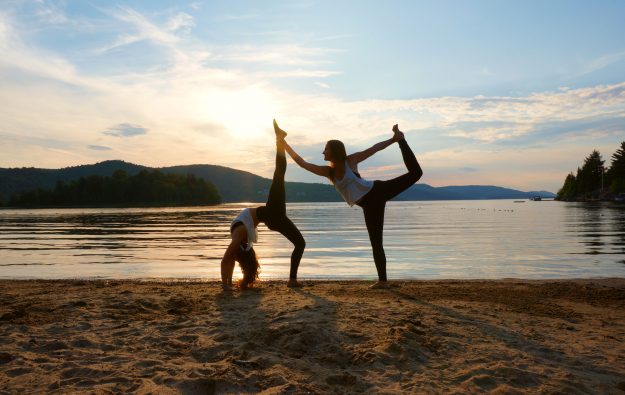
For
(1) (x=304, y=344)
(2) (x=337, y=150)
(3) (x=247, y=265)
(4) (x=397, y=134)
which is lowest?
(1) (x=304, y=344)

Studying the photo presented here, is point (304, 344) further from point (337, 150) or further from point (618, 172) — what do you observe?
point (618, 172)

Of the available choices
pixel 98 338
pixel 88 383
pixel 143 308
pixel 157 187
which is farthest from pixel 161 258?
pixel 157 187

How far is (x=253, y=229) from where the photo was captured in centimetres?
802

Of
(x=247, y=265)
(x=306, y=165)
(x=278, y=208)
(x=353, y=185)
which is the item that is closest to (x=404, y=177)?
(x=353, y=185)

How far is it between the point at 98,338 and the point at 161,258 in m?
10.9

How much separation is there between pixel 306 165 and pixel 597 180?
146 m

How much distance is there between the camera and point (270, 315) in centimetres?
576

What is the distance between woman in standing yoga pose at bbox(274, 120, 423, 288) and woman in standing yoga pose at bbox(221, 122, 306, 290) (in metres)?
0.43

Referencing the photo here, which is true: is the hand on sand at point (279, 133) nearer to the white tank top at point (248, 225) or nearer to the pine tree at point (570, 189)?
the white tank top at point (248, 225)

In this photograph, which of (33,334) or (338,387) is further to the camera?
(33,334)

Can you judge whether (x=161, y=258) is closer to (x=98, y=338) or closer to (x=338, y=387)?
(x=98, y=338)

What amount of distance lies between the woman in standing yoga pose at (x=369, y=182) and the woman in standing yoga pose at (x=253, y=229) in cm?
43

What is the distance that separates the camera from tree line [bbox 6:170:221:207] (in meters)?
132

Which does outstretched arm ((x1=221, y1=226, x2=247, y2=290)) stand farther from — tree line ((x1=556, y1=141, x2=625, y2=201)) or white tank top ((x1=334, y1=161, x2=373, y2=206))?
tree line ((x1=556, y1=141, x2=625, y2=201))
